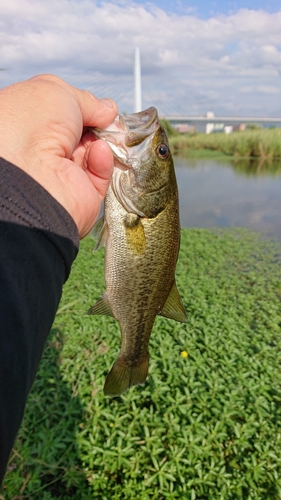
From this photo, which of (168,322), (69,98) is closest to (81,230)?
(69,98)

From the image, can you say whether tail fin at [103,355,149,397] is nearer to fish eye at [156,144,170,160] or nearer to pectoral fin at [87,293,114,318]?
pectoral fin at [87,293,114,318]

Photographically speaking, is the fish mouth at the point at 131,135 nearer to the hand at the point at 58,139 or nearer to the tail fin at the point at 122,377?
the hand at the point at 58,139

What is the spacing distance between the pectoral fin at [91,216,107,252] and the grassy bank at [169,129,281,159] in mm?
32331

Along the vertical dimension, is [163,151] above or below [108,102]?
below

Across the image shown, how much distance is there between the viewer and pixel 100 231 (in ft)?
6.40

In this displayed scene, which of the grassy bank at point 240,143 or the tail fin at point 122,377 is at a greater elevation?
the tail fin at point 122,377

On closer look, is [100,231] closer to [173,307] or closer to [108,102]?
[173,307]

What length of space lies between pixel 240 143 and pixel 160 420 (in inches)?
1400

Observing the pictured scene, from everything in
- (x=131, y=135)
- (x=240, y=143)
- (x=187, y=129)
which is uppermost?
(x=131, y=135)

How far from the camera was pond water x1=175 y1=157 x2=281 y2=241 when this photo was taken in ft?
46.4

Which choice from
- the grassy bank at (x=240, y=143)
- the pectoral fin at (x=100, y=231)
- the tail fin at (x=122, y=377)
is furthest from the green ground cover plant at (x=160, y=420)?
the grassy bank at (x=240, y=143)

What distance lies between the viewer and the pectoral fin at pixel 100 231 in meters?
Answer: 1.94

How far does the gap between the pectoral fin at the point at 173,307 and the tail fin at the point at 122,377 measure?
315mm

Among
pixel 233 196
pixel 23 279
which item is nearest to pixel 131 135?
pixel 23 279
